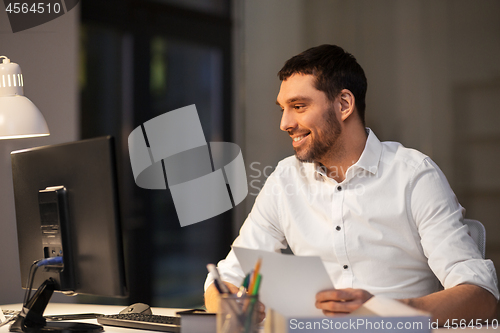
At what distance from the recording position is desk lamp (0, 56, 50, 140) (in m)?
1.52

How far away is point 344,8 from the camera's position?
6.83ft

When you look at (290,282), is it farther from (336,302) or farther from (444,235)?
(444,235)

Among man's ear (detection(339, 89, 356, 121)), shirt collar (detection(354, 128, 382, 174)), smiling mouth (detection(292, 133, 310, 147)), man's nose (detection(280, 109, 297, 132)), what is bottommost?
shirt collar (detection(354, 128, 382, 174))

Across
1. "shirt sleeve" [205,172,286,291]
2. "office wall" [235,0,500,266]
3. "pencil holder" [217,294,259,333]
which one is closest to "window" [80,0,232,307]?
"office wall" [235,0,500,266]

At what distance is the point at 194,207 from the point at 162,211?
18 centimetres

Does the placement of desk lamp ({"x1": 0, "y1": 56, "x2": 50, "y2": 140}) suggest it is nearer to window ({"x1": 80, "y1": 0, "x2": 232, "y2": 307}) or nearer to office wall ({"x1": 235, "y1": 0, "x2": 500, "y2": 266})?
window ({"x1": 80, "y1": 0, "x2": 232, "y2": 307})

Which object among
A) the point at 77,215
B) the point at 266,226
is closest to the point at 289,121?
the point at 266,226

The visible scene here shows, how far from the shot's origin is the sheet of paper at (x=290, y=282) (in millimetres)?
876

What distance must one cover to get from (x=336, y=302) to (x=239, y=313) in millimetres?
267

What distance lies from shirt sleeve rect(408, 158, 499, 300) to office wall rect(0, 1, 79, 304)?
5.58ft

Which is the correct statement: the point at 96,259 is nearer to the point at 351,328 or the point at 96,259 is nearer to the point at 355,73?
the point at 351,328

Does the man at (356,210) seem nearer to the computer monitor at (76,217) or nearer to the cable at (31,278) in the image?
the computer monitor at (76,217)

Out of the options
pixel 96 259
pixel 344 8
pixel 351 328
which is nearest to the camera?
pixel 351 328

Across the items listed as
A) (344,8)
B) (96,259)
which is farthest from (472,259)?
(344,8)
